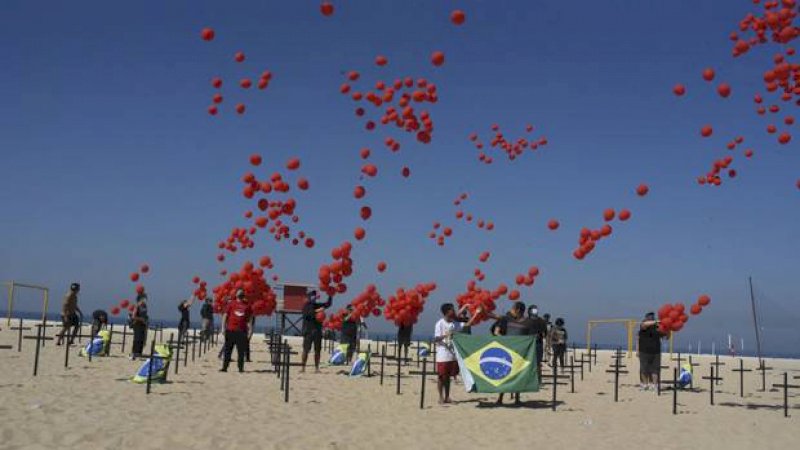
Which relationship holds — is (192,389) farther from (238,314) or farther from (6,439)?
(6,439)

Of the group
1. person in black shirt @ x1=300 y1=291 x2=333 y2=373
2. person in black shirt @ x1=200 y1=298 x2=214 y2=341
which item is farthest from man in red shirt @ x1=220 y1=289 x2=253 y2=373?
person in black shirt @ x1=200 y1=298 x2=214 y2=341

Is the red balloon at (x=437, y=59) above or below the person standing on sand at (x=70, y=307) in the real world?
above

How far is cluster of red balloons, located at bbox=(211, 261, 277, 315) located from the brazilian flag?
11.2 meters

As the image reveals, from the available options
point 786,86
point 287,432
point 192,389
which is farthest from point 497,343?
point 786,86

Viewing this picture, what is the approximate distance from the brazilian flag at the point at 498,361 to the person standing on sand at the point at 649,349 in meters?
5.24

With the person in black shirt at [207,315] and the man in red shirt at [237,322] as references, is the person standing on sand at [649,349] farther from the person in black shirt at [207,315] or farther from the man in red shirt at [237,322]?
the person in black shirt at [207,315]

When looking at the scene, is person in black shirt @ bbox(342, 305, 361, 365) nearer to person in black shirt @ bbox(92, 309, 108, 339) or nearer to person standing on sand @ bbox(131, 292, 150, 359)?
person standing on sand @ bbox(131, 292, 150, 359)

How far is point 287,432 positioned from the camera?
360 inches

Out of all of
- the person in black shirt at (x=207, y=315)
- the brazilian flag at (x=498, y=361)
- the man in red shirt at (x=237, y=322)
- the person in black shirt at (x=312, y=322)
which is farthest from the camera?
the person in black shirt at (x=207, y=315)

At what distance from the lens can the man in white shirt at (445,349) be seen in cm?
1265

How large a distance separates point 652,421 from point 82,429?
8.75 m

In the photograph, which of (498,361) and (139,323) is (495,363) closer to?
(498,361)

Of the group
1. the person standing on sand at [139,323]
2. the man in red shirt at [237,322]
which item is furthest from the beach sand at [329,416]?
the person standing on sand at [139,323]

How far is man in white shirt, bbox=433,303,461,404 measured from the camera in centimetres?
1265
